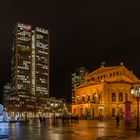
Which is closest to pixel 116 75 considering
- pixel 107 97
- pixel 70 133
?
pixel 107 97

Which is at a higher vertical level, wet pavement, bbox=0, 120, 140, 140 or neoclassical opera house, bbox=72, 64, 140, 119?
neoclassical opera house, bbox=72, 64, 140, 119

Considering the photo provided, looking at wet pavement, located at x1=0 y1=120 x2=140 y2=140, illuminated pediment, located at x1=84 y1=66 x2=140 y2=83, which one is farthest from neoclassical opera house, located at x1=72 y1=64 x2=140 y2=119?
wet pavement, located at x1=0 y1=120 x2=140 y2=140

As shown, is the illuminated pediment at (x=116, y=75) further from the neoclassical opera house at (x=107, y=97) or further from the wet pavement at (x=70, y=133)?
the wet pavement at (x=70, y=133)

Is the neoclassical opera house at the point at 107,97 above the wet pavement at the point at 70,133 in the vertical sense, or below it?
above

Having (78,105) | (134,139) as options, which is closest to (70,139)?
(134,139)

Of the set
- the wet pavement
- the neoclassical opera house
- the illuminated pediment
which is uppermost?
the illuminated pediment

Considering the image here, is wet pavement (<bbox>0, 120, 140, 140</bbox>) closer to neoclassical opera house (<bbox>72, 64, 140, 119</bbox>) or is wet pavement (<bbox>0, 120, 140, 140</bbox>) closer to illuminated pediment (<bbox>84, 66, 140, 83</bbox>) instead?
neoclassical opera house (<bbox>72, 64, 140, 119</bbox>)

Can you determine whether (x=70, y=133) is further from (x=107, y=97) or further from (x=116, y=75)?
(x=116, y=75)

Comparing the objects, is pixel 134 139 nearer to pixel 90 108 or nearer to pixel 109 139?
pixel 109 139

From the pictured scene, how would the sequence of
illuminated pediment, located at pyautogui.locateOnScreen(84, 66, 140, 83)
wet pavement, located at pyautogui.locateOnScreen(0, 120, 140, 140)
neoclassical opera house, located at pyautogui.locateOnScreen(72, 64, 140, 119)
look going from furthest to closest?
illuminated pediment, located at pyautogui.locateOnScreen(84, 66, 140, 83) → neoclassical opera house, located at pyautogui.locateOnScreen(72, 64, 140, 119) → wet pavement, located at pyautogui.locateOnScreen(0, 120, 140, 140)

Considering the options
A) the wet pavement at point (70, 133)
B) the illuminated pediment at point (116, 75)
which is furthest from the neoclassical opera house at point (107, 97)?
the wet pavement at point (70, 133)

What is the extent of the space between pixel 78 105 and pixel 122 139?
122791mm

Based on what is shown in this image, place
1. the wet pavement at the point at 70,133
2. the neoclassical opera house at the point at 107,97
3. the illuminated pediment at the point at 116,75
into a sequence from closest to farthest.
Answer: the wet pavement at the point at 70,133 → the neoclassical opera house at the point at 107,97 → the illuminated pediment at the point at 116,75

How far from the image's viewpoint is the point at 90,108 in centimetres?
14250
